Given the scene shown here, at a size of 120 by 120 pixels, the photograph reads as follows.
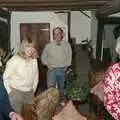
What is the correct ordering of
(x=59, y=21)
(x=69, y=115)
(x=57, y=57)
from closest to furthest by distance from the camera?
1. (x=69, y=115)
2. (x=57, y=57)
3. (x=59, y=21)

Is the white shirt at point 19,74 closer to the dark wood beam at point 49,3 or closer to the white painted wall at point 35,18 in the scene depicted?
the dark wood beam at point 49,3

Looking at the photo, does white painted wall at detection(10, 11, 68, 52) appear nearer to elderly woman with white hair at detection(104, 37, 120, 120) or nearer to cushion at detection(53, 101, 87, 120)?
cushion at detection(53, 101, 87, 120)

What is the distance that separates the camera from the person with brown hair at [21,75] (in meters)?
5.07

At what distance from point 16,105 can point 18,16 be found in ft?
20.1

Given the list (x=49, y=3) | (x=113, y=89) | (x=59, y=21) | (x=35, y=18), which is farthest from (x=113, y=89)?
(x=35, y=18)

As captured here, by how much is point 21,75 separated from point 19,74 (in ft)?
0.10

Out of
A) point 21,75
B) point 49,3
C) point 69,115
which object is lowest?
point 69,115

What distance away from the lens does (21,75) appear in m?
5.12

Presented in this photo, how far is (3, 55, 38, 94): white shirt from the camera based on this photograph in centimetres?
505

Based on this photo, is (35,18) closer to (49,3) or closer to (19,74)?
(49,3)

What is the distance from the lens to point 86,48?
37.2 ft

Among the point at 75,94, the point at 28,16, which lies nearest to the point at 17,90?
the point at 75,94

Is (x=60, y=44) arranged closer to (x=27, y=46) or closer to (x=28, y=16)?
(x=27, y=46)

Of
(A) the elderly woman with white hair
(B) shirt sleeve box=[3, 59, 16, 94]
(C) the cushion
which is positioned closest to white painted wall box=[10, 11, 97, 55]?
(B) shirt sleeve box=[3, 59, 16, 94]
